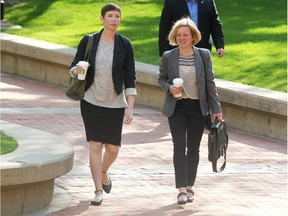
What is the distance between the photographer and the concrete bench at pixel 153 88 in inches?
505

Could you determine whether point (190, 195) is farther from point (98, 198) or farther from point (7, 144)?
point (7, 144)

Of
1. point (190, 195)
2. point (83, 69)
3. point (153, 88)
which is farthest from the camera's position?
point (153, 88)

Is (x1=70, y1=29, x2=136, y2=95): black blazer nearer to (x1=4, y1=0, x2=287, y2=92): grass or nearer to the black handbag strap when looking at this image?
the black handbag strap

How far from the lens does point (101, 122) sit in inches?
357

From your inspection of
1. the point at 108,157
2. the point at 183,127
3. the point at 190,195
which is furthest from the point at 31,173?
the point at 190,195

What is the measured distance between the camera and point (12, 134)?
9.55m

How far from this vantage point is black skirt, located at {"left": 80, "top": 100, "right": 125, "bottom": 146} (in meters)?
9.07

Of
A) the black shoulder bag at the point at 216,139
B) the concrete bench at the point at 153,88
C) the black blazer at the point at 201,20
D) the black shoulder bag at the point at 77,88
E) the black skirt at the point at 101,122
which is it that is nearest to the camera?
the black shoulder bag at the point at 77,88

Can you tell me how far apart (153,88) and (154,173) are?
13.2 feet

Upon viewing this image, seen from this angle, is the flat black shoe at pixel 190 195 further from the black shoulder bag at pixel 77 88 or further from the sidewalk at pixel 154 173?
the black shoulder bag at pixel 77 88

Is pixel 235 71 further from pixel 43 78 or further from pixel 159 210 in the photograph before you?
pixel 159 210

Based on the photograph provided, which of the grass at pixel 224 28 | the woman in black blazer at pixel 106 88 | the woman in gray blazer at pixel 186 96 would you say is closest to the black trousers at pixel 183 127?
the woman in gray blazer at pixel 186 96

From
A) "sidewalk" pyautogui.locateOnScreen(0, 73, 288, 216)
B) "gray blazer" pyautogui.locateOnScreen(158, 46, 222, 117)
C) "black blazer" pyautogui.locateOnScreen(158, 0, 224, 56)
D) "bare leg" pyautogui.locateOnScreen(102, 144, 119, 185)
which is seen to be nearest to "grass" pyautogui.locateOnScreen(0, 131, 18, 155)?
"sidewalk" pyautogui.locateOnScreen(0, 73, 288, 216)

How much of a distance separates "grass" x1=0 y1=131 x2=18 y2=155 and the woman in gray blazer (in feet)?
4.43
